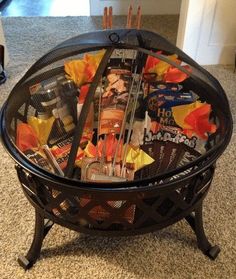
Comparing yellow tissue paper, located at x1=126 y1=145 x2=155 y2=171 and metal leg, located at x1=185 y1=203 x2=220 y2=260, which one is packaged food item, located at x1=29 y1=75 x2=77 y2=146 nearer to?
yellow tissue paper, located at x1=126 y1=145 x2=155 y2=171

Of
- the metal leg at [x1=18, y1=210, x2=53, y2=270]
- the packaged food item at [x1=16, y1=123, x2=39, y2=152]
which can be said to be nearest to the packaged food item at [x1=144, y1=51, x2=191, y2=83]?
the packaged food item at [x1=16, y1=123, x2=39, y2=152]

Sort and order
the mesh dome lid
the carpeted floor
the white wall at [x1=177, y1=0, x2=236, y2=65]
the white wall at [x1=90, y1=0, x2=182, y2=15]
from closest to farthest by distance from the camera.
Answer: the mesh dome lid
the carpeted floor
the white wall at [x1=177, y1=0, x2=236, y2=65]
the white wall at [x1=90, y1=0, x2=182, y2=15]

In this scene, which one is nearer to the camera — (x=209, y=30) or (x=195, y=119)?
(x=195, y=119)

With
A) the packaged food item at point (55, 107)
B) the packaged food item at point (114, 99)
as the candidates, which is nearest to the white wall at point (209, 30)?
the packaged food item at point (114, 99)

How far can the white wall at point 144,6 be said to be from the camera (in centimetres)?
246

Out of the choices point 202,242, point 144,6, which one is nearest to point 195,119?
point 202,242

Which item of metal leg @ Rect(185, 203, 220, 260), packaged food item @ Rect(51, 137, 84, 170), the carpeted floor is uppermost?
packaged food item @ Rect(51, 137, 84, 170)

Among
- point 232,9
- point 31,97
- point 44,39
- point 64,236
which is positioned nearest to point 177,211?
point 64,236

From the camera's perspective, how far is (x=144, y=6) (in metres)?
2.48

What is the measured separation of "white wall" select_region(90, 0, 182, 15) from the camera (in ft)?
8.06

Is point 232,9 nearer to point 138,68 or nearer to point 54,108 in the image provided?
point 138,68

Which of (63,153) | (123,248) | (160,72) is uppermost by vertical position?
(160,72)

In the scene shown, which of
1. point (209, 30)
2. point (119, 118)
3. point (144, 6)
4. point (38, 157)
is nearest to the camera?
point (38, 157)

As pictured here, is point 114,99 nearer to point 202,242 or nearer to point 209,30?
point 202,242
